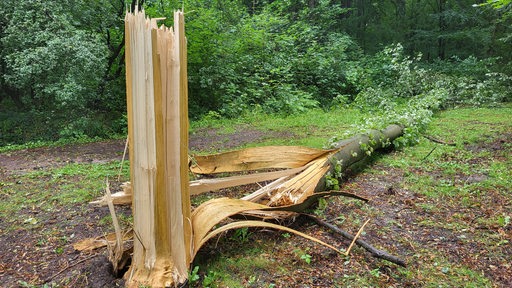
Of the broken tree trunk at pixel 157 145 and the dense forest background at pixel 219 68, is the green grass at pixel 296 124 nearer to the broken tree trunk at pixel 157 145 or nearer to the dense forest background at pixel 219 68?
the dense forest background at pixel 219 68

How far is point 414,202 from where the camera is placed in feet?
12.5

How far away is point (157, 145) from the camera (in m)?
2.28

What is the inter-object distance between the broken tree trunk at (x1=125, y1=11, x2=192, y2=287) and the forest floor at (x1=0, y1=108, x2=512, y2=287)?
242 millimetres

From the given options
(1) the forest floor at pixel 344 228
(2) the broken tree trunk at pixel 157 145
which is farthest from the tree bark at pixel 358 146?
(2) the broken tree trunk at pixel 157 145

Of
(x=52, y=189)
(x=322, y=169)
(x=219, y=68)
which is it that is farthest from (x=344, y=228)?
(x=219, y=68)

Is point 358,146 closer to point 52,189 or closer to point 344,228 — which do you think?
point 344,228

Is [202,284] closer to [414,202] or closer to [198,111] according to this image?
[414,202]

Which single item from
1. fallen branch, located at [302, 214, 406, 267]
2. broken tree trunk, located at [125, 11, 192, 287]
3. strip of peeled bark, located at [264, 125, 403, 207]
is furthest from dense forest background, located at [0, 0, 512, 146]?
fallen branch, located at [302, 214, 406, 267]

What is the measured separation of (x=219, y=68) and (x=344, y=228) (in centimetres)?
879

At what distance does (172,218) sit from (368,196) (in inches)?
95.9

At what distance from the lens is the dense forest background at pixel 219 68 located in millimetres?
7770

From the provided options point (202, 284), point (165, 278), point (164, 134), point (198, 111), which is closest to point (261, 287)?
point (202, 284)

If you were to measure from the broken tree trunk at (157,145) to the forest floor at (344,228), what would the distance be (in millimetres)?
242

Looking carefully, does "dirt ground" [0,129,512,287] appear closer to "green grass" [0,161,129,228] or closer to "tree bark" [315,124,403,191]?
"green grass" [0,161,129,228]
